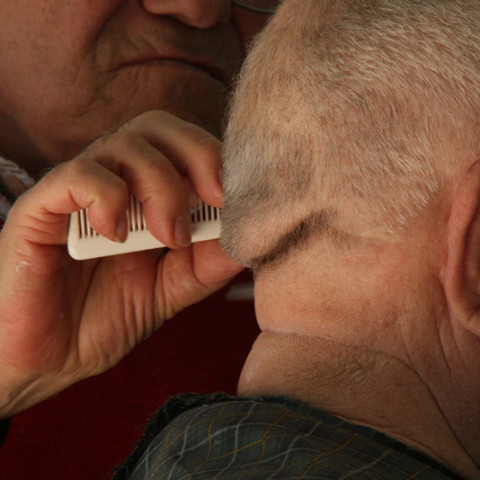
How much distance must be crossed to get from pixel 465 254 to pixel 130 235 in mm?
475

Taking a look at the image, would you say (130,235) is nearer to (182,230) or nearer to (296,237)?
(182,230)

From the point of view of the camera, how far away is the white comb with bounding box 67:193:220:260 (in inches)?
41.5

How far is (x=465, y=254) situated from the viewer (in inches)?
28.6

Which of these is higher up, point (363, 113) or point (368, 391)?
point (363, 113)

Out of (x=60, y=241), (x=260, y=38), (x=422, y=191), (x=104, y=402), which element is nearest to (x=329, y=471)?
(x=422, y=191)

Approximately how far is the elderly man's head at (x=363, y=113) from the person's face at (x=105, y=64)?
2.24 feet

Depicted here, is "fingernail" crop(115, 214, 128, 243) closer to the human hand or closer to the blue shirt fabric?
the human hand

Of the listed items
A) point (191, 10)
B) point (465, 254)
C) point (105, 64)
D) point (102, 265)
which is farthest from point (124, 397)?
point (465, 254)

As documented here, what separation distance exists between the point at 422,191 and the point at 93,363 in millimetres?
735

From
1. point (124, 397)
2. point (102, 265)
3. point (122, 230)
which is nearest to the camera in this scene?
point (122, 230)

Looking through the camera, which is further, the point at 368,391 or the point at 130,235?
the point at 130,235

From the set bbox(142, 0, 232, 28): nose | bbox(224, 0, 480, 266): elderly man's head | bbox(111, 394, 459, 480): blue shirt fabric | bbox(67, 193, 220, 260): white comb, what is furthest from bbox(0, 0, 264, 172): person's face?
bbox(111, 394, 459, 480): blue shirt fabric

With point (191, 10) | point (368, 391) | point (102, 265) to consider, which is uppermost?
point (191, 10)

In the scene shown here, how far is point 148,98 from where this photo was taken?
4.86 feet
